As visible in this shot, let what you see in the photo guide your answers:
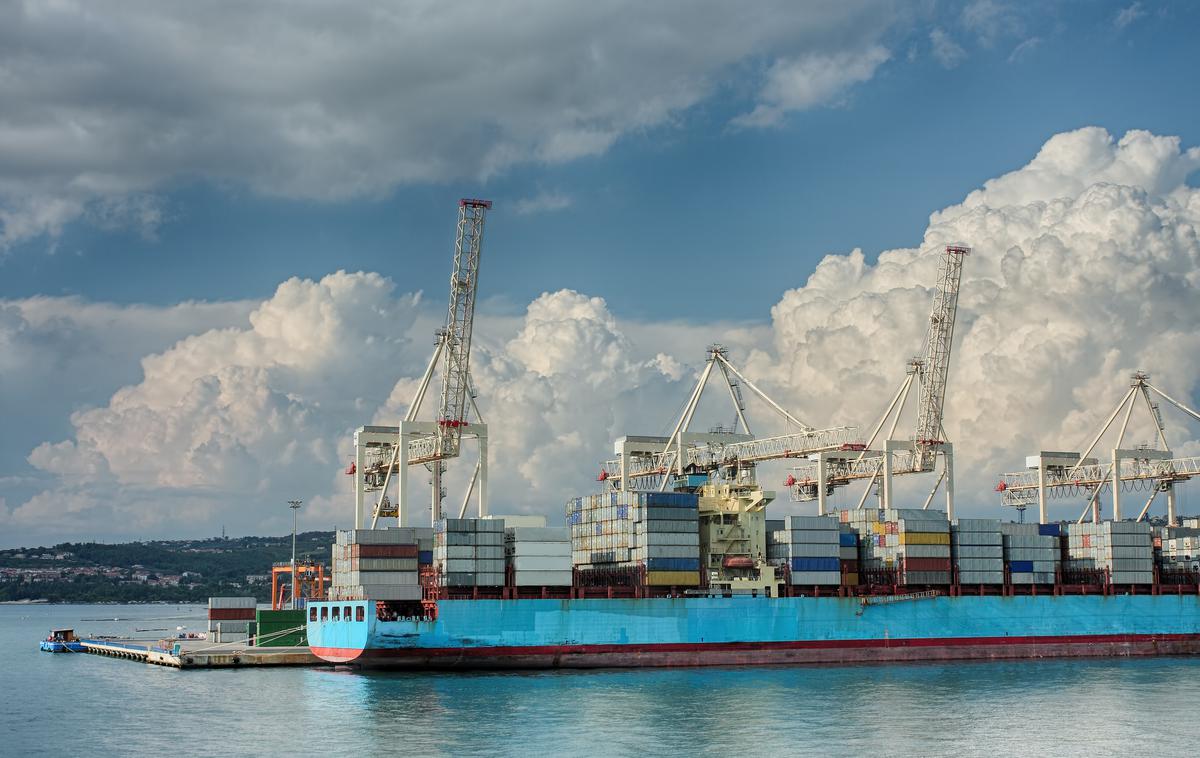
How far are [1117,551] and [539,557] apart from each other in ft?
153

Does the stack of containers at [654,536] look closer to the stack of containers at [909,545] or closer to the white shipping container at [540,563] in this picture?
the white shipping container at [540,563]

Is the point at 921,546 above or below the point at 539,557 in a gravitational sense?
above

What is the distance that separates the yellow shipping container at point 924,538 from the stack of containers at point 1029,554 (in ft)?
18.9

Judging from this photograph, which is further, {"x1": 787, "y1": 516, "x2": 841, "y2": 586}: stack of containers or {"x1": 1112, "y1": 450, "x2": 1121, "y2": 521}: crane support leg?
{"x1": 1112, "y1": 450, "x2": 1121, "y2": 521}: crane support leg

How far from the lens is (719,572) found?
91500mm

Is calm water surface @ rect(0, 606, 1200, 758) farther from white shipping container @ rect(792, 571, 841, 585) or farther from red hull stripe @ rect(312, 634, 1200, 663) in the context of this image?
white shipping container @ rect(792, 571, 841, 585)

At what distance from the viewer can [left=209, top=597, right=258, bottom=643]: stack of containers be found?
367 ft

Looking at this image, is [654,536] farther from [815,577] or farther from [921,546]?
[921,546]

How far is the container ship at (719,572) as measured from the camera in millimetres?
83750

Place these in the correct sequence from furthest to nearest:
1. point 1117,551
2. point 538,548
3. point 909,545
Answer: point 1117,551 < point 909,545 < point 538,548

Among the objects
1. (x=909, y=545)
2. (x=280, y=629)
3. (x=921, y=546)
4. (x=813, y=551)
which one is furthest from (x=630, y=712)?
(x=280, y=629)

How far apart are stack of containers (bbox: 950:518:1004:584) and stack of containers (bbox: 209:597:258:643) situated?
193 ft

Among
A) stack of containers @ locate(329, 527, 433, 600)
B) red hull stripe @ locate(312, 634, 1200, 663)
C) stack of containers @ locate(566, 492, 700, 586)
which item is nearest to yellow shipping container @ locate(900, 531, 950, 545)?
red hull stripe @ locate(312, 634, 1200, 663)

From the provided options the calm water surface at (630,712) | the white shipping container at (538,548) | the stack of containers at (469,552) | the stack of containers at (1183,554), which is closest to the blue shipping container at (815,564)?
the calm water surface at (630,712)
